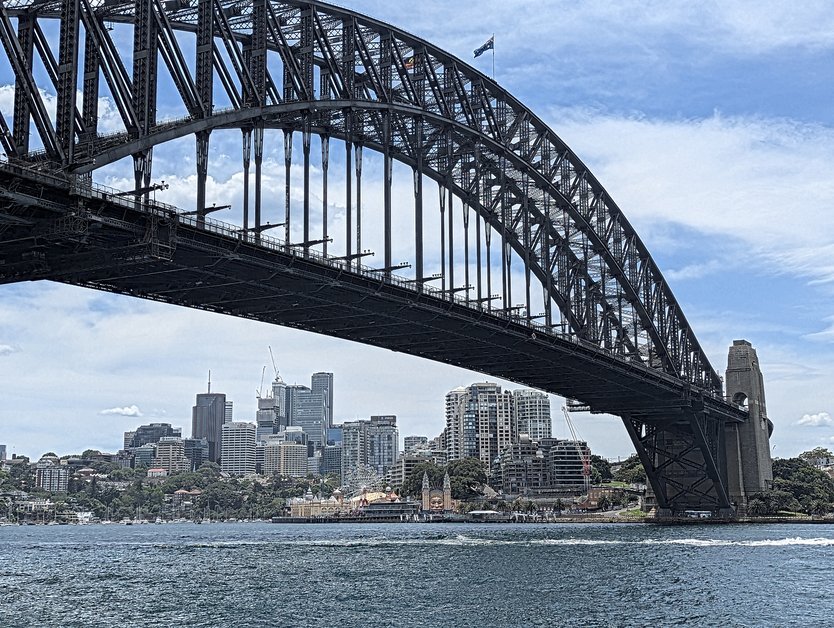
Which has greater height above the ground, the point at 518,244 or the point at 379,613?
the point at 518,244

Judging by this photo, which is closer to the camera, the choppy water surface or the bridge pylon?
the choppy water surface

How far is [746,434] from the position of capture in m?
138

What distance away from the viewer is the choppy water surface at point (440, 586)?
151 ft

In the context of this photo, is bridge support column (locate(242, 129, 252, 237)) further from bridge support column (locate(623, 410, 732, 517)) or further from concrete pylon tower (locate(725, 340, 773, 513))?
concrete pylon tower (locate(725, 340, 773, 513))

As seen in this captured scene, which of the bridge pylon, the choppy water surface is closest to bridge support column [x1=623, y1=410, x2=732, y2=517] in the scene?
the bridge pylon

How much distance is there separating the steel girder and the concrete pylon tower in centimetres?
399

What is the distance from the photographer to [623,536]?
106938 millimetres

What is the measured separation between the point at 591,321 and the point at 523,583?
173 feet

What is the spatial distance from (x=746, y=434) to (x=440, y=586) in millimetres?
88027

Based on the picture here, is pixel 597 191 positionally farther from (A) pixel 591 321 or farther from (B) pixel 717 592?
(B) pixel 717 592

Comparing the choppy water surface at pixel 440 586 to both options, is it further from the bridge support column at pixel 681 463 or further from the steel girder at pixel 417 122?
the bridge support column at pixel 681 463

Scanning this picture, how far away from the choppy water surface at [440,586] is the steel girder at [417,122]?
18.5 metres

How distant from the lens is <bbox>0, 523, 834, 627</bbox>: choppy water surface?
1817 inches

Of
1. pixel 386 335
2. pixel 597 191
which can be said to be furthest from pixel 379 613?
pixel 597 191
